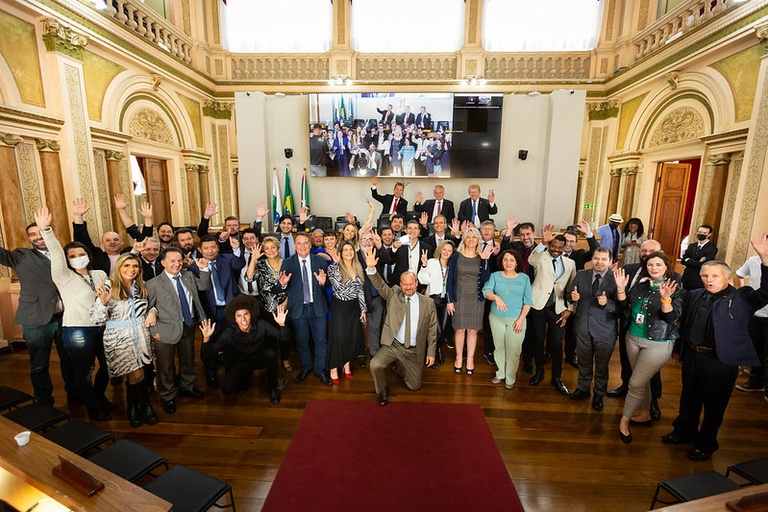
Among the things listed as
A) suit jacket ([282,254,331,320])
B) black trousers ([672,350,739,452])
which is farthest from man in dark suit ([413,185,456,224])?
black trousers ([672,350,739,452])

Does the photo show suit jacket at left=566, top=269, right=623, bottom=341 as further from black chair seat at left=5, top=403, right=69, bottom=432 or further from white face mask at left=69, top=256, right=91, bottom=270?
white face mask at left=69, top=256, right=91, bottom=270

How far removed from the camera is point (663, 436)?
2.99m

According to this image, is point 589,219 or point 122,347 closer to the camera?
point 122,347

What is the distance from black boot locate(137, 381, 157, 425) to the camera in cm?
306

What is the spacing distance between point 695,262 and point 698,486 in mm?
4168

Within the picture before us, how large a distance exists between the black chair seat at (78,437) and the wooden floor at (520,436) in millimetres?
615

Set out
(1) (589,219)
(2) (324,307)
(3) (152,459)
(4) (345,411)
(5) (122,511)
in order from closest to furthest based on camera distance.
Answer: (5) (122,511)
(3) (152,459)
(4) (345,411)
(2) (324,307)
(1) (589,219)

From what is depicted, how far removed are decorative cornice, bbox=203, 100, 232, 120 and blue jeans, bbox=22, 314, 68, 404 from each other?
26.8 feet

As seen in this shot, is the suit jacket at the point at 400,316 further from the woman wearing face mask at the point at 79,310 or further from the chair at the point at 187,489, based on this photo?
the woman wearing face mask at the point at 79,310

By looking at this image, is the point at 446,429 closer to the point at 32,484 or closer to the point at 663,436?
the point at 663,436

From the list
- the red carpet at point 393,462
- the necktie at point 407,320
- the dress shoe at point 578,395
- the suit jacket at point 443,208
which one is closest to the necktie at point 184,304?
the red carpet at point 393,462

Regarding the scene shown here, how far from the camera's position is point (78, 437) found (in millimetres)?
2230

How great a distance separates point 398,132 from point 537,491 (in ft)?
22.5

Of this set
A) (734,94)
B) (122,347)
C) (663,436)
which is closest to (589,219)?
(734,94)
